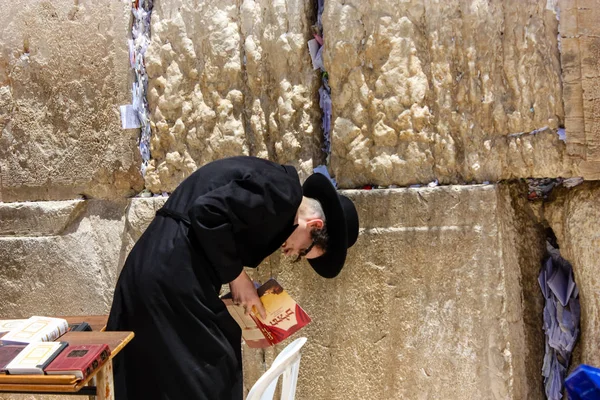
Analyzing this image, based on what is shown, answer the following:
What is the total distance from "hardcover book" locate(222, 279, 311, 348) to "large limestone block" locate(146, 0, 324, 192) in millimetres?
679

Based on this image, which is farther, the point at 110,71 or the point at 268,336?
the point at 110,71

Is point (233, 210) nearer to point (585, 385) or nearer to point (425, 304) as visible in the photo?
point (425, 304)

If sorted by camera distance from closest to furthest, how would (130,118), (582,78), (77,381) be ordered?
(77,381) < (582,78) < (130,118)

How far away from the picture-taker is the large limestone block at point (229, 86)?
10.4 feet

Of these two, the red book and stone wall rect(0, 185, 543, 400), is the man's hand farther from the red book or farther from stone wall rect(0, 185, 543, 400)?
the red book

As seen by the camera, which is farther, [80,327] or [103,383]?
[80,327]

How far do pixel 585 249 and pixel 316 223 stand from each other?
43.9 inches

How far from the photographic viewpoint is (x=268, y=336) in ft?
9.02

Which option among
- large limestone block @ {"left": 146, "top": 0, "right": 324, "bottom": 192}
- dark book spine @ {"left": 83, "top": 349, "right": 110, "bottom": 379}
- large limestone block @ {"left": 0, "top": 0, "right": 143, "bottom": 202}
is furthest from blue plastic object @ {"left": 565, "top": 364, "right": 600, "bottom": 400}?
large limestone block @ {"left": 0, "top": 0, "right": 143, "bottom": 202}

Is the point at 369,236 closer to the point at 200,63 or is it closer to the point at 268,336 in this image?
the point at 268,336

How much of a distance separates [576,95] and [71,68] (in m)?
2.59

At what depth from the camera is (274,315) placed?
271 cm

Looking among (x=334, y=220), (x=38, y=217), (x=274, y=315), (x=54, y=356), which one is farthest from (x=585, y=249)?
(x=38, y=217)

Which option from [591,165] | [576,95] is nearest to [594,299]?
[591,165]
